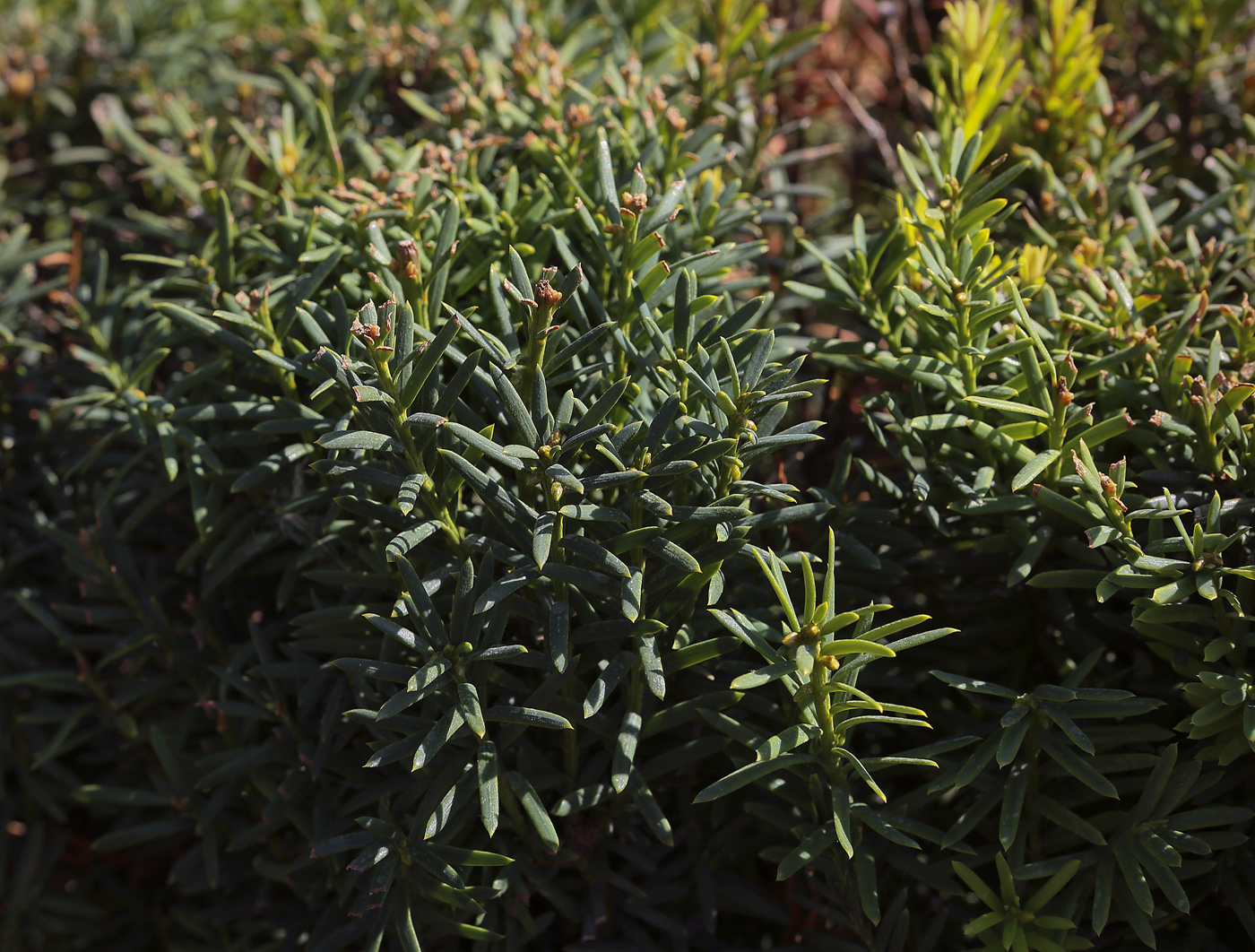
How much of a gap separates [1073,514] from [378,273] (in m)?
1.11

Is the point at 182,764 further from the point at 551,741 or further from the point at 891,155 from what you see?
the point at 891,155

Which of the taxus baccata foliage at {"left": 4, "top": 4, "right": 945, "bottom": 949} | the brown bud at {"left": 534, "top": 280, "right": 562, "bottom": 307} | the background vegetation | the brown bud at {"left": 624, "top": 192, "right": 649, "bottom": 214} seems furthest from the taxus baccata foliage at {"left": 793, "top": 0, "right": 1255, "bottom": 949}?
the brown bud at {"left": 534, "top": 280, "right": 562, "bottom": 307}

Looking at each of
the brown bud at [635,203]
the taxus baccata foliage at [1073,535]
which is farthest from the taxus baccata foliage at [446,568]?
the taxus baccata foliage at [1073,535]

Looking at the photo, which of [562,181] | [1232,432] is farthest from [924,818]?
[562,181]

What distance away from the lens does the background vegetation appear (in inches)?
52.4

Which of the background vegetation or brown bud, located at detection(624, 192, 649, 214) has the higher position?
brown bud, located at detection(624, 192, 649, 214)

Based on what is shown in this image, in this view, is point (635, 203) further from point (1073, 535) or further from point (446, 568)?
point (1073, 535)

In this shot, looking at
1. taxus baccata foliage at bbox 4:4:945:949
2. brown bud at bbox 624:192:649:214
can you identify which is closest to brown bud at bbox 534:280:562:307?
taxus baccata foliage at bbox 4:4:945:949

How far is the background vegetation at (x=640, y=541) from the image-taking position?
1.33 metres

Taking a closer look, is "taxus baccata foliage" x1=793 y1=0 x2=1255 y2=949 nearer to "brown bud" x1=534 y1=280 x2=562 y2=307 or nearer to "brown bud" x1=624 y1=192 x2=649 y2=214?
"brown bud" x1=624 y1=192 x2=649 y2=214

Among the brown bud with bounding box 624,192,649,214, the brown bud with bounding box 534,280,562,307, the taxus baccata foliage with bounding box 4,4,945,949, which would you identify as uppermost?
the brown bud with bounding box 624,192,649,214

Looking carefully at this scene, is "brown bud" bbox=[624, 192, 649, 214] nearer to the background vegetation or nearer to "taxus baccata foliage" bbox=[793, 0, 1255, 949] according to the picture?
the background vegetation

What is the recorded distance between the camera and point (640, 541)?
1.33m

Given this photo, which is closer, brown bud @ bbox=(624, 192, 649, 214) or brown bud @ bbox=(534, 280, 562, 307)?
brown bud @ bbox=(534, 280, 562, 307)
